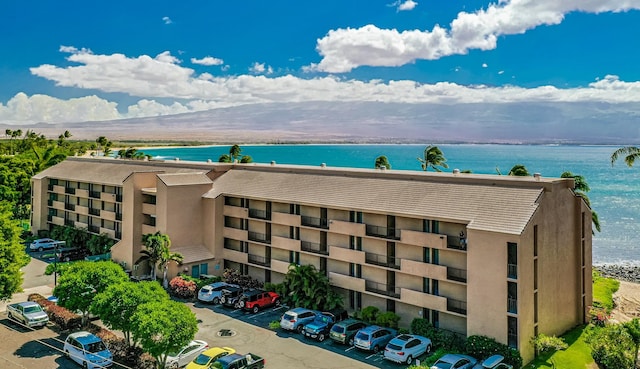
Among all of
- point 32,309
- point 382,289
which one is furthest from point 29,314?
point 382,289

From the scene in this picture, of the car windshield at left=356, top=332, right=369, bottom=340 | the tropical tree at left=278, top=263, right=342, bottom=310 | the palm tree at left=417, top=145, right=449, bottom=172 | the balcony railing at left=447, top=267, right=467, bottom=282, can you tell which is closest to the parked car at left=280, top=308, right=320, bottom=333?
the tropical tree at left=278, top=263, right=342, bottom=310

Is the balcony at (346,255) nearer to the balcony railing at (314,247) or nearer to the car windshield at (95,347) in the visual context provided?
the balcony railing at (314,247)

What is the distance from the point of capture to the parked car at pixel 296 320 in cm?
3500

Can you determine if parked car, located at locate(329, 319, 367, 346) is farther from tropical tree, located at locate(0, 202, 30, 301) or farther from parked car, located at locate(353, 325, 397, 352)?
tropical tree, located at locate(0, 202, 30, 301)

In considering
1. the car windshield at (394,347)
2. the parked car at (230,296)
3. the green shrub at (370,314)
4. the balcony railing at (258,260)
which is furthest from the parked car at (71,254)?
the car windshield at (394,347)

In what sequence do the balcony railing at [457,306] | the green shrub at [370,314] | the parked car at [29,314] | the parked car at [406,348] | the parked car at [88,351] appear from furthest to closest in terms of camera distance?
the green shrub at [370,314] < the parked car at [29,314] < the balcony railing at [457,306] < the parked car at [406,348] < the parked car at [88,351]

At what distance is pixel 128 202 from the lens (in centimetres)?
5022

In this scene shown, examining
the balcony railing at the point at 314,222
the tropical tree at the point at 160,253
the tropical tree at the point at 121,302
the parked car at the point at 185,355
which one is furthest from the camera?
the tropical tree at the point at 160,253

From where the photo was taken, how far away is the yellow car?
28078 millimetres

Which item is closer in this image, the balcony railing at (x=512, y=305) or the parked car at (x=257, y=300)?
the balcony railing at (x=512, y=305)

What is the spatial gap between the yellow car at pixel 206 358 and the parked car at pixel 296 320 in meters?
6.57

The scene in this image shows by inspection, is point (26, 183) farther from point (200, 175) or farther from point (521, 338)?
point (521, 338)

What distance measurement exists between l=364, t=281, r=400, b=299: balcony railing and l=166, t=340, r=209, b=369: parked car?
12737 mm

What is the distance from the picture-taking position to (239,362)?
27.9 metres
